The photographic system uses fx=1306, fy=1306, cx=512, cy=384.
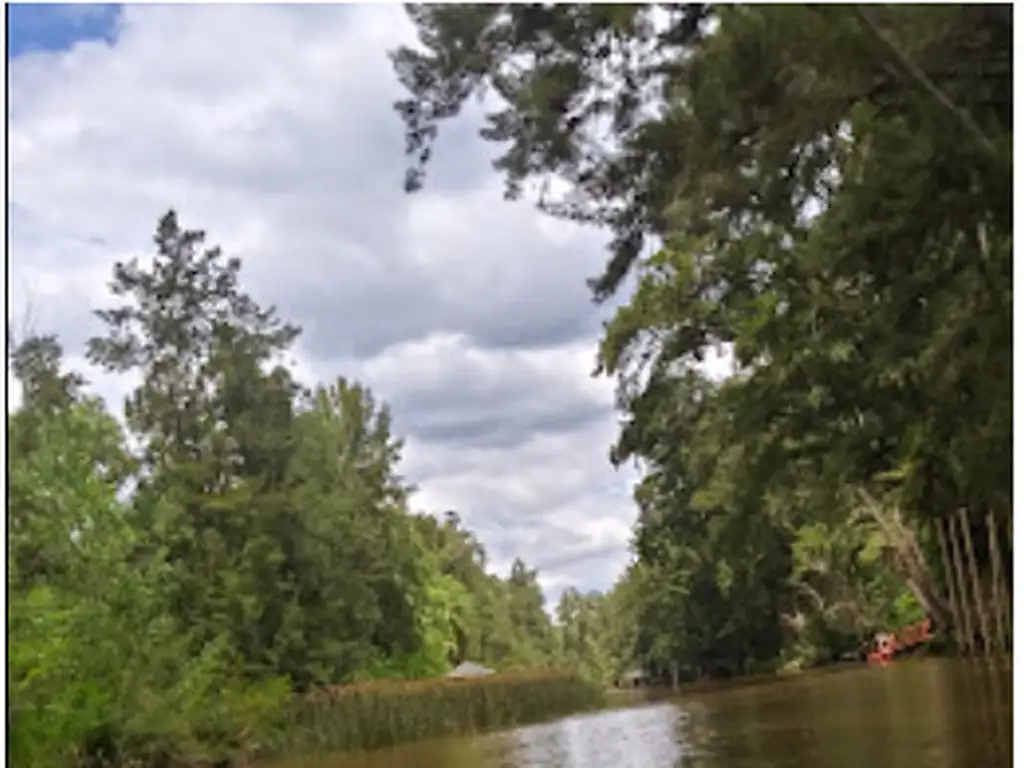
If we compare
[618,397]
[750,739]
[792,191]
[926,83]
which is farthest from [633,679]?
[926,83]

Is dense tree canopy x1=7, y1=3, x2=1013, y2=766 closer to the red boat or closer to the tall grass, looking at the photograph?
the tall grass

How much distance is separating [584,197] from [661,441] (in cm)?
127

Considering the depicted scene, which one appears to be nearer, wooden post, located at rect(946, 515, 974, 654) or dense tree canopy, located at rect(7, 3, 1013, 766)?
dense tree canopy, located at rect(7, 3, 1013, 766)

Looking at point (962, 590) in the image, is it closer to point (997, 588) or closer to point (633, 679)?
point (997, 588)

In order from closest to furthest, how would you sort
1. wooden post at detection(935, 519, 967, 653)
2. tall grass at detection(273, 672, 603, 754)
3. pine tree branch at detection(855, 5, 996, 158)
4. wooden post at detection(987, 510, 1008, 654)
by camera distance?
pine tree branch at detection(855, 5, 996, 158), wooden post at detection(987, 510, 1008, 654), tall grass at detection(273, 672, 603, 754), wooden post at detection(935, 519, 967, 653)

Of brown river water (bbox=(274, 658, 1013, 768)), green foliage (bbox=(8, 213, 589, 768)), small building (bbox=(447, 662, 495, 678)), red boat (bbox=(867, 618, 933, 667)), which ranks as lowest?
brown river water (bbox=(274, 658, 1013, 768))

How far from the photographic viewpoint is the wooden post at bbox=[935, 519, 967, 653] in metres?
5.23

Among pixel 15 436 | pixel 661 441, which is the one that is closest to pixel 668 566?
pixel 661 441

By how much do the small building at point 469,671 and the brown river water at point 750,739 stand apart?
244mm

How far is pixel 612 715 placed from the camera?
441cm

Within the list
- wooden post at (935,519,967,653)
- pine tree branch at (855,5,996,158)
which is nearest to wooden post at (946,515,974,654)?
wooden post at (935,519,967,653)

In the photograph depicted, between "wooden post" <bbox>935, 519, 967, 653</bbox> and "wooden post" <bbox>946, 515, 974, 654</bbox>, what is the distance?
4 centimetres

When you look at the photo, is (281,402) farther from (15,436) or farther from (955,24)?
(955,24)

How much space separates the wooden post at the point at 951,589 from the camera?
5.23 metres
